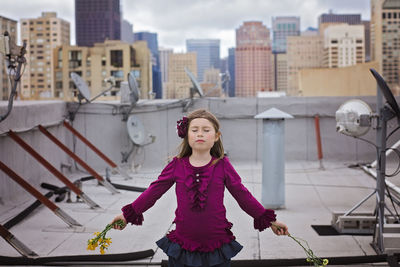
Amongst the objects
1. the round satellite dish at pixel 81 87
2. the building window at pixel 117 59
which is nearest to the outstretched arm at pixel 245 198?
the round satellite dish at pixel 81 87

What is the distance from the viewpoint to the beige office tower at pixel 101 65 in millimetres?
103250

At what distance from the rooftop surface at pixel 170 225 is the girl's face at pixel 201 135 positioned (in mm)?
2059

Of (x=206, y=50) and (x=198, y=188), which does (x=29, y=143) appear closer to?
(x=198, y=188)

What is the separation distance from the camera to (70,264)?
14.8 feet

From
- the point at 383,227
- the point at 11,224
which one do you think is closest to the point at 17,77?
the point at 11,224

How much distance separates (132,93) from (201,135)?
28.2 feet

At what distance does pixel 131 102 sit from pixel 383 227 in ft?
23.6

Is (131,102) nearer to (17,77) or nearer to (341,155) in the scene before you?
(341,155)

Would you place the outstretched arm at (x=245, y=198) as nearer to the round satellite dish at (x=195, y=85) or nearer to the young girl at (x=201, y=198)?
the young girl at (x=201, y=198)

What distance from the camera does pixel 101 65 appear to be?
107 metres

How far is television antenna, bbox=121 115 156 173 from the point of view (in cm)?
1059

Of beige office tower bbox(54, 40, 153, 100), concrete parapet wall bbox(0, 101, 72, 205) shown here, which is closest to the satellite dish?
concrete parapet wall bbox(0, 101, 72, 205)

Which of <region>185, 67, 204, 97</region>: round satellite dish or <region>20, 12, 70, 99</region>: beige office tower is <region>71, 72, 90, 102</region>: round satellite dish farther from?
<region>20, 12, 70, 99</region>: beige office tower

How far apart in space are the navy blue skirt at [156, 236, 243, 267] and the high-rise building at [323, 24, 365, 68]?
467 ft
